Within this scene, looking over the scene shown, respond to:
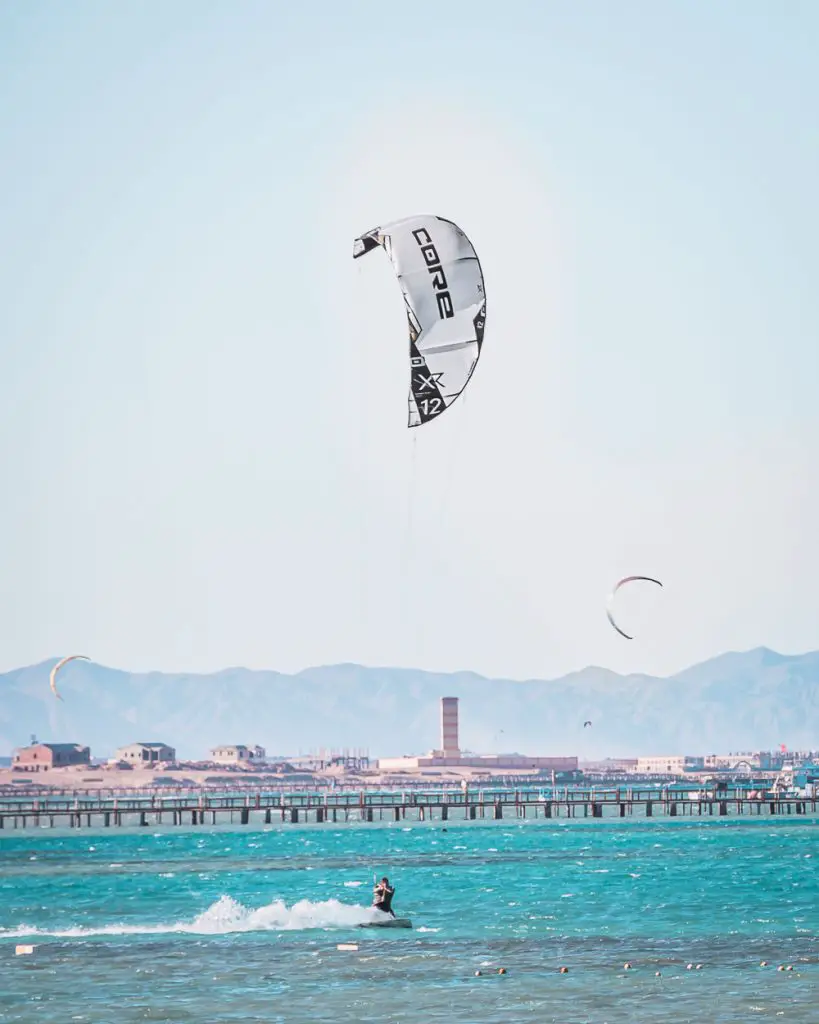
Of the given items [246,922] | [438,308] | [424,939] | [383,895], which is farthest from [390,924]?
[438,308]

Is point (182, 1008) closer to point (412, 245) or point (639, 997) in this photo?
point (639, 997)

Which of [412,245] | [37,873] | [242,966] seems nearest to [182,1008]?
[242,966]

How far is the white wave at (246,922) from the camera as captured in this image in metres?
46.0

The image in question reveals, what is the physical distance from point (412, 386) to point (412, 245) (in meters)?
2.35

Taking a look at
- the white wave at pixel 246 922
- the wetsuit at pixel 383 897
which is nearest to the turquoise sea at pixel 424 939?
the white wave at pixel 246 922

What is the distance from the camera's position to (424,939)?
4284cm

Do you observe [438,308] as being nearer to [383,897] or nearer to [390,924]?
[383,897]

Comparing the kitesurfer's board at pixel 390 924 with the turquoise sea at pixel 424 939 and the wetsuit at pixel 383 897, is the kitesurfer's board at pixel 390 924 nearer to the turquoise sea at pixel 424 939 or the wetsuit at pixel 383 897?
the wetsuit at pixel 383 897

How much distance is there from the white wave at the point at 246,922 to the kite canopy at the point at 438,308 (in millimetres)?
20487

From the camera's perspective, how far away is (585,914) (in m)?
49.5

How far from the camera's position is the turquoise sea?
106ft

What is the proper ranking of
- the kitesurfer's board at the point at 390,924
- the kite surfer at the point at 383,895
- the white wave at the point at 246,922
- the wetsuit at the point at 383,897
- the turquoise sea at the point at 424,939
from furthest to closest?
the white wave at the point at 246,922 < the kitesurfer's board at the point at 390,924 < the wetsuit at the point at 383,897 < the kite surfer at the point at 383,895 < the turquoise sea at the point at 424,939

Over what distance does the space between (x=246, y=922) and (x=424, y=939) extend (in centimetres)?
647

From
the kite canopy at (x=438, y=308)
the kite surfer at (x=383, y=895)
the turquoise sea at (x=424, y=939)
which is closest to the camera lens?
the kite canopy at (x=438, y=308)
